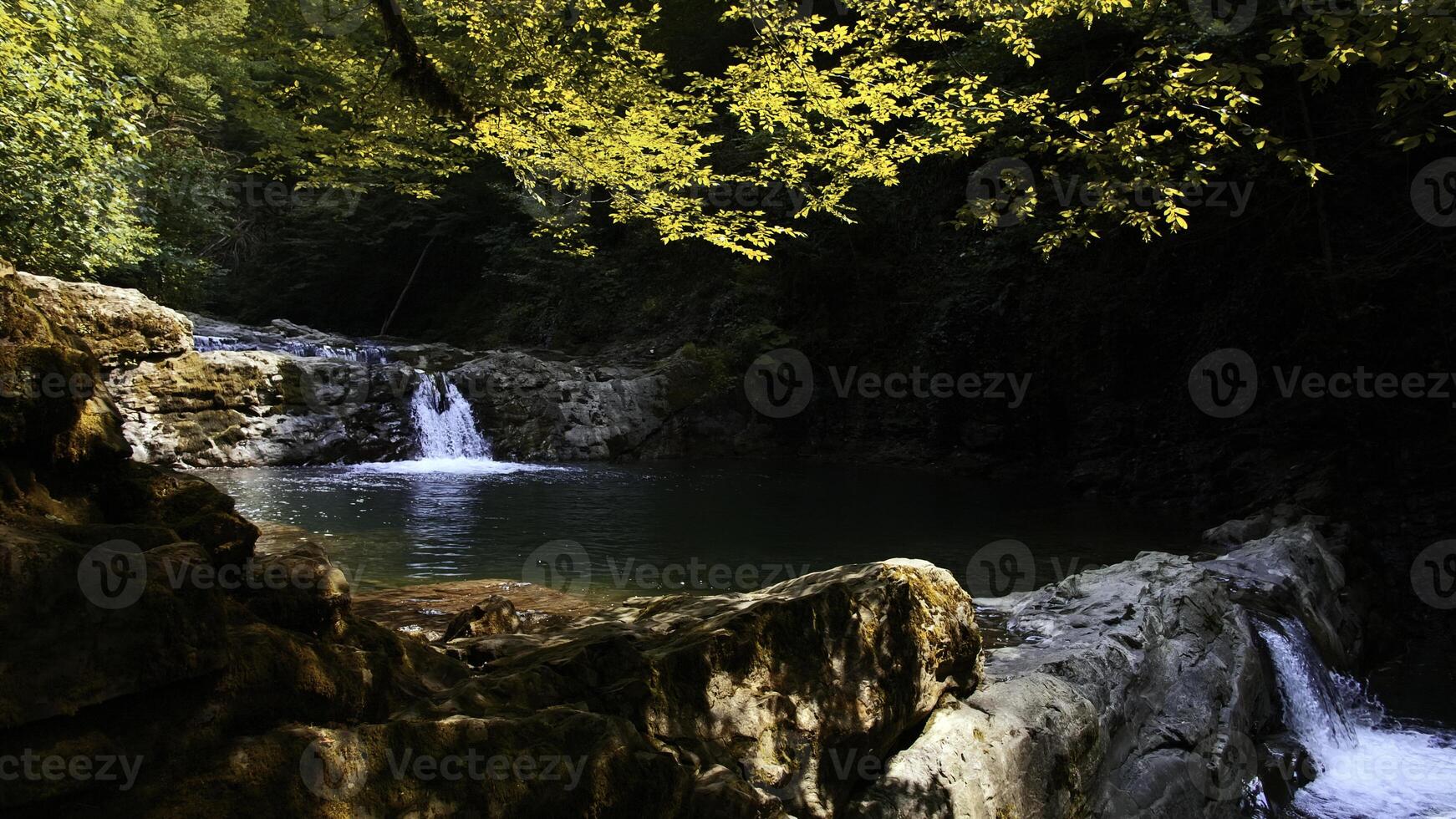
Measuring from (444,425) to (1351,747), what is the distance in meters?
14.9

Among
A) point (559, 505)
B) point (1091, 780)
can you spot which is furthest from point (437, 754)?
point (559, 505)

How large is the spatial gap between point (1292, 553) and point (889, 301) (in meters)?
11.9

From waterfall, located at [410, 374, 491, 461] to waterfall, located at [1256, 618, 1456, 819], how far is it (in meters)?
14.0

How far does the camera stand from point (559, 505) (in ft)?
38.1

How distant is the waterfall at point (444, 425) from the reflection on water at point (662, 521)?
900 millimetres

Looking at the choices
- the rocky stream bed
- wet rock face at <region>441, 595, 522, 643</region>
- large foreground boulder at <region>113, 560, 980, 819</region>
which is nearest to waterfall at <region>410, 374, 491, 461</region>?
the rocky stream bed

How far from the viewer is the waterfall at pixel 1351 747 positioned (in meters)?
5.05

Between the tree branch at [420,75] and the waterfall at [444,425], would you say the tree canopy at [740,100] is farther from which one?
the waterfall at [444,425]

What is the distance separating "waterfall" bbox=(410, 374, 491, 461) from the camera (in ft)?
52.9

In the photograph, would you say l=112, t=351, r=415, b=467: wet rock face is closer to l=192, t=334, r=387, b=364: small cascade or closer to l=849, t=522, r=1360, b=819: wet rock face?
l=192, t=334, r=387, b=364: small cascade

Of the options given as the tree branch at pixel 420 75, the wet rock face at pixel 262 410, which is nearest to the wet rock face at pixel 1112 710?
the tree branch at pixel 420 75

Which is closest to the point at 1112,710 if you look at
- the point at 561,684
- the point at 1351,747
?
the point at 1351,747

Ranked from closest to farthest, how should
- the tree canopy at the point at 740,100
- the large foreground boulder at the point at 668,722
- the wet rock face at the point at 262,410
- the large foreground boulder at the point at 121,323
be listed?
the large foreground boulder at the point at 668,722 < the tree canopy at the point at 740,100 < the large foreground boulder at the point at 121,323 < the wet rock face at the point at 262,410

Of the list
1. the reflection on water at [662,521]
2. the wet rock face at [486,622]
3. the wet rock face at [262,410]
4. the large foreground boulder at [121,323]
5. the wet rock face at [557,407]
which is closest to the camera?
the wet rock face at [486,622]
